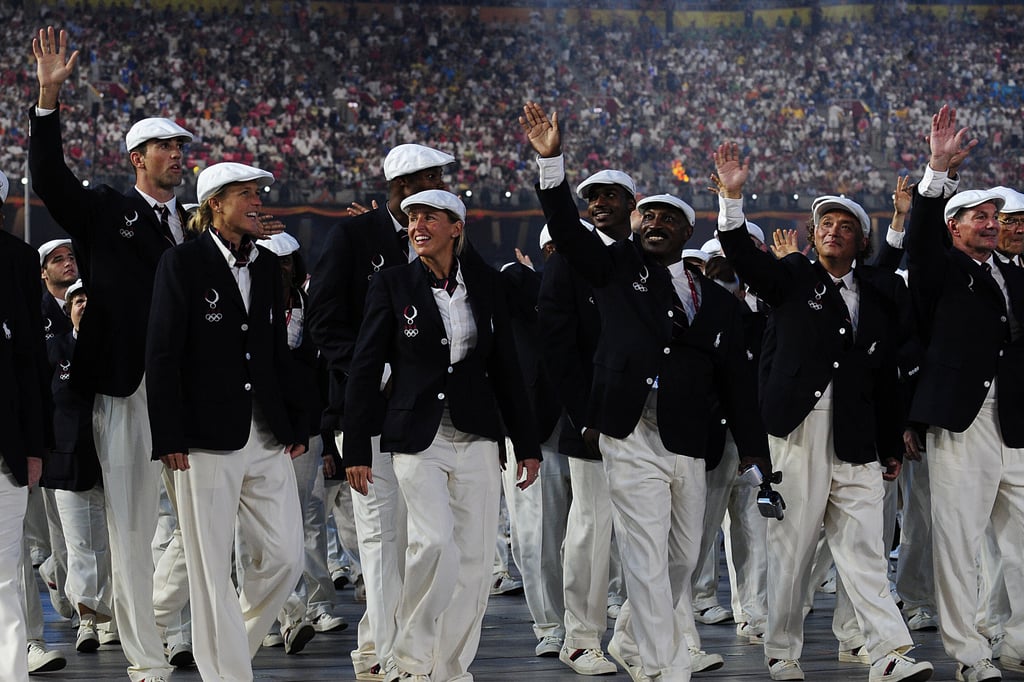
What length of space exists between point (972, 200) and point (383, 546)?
2.79 m

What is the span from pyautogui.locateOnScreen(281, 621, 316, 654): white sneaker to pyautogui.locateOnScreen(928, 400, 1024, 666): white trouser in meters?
2.67

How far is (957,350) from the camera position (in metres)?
5.50

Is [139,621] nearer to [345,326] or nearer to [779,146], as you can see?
[345,326]

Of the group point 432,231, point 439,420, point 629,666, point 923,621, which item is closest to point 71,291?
point 432,231

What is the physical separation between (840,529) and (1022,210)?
1.72 metres

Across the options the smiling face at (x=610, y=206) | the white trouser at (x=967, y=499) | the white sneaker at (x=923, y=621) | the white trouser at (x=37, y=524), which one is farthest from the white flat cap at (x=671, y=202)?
the white trouser at (x=37, y=524)

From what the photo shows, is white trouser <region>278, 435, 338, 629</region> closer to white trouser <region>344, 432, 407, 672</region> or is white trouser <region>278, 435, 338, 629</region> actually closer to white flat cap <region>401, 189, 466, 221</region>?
white trouser <region>344, 432, 407, 672</region>

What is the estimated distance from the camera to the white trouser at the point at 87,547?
6.06 meters

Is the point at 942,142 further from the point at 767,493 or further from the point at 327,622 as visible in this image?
the point at 327,622

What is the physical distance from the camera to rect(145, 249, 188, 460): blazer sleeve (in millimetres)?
4414

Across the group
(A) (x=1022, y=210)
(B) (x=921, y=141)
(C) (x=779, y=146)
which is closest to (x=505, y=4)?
(C) (x=779, y=146)

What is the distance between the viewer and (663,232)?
5.23m

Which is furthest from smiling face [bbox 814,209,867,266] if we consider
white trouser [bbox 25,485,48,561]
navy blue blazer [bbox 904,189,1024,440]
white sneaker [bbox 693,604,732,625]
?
white trouser [bbox 25,485,48,561]

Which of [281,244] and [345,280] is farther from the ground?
[281,244]
